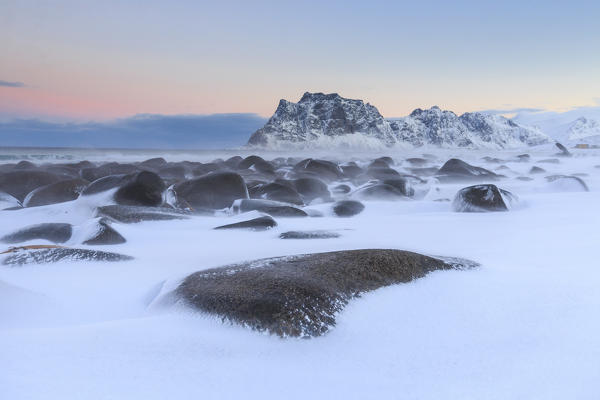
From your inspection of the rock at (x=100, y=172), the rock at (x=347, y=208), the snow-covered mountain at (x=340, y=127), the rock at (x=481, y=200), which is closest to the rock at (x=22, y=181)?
the rock at (x=100, y=172)

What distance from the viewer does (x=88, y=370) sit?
1.18m

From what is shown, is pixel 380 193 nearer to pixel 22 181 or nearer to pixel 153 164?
pixel 22 181

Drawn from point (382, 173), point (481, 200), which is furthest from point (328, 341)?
point (382, 173)

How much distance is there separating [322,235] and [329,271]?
1.53 meters

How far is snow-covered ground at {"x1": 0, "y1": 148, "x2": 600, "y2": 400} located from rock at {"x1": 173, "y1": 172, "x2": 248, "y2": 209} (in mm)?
3362

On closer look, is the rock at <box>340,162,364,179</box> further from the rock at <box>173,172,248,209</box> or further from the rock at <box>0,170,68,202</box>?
the rock at <box>0,170,68,202</box>

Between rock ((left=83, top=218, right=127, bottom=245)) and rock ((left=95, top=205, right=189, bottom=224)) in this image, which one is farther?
rock ((left=95, top=205, right=189, bottom=224))

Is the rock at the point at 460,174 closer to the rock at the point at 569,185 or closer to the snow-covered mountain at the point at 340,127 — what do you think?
the rock at the point at 569,185

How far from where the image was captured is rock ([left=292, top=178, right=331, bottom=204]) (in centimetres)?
793

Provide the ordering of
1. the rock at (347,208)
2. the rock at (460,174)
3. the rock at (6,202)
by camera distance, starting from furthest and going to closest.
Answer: the rock at (460,174) < the rock at (6,202) < the rock at (347,208)

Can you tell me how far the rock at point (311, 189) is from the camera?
312 inches

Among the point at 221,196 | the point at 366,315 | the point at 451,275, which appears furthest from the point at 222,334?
the point at 221,196

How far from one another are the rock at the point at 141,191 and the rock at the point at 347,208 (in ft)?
7.32

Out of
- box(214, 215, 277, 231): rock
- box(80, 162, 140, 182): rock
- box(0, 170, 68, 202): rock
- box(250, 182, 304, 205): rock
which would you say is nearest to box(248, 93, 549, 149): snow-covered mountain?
box(80, 162, 140, 182): rock
